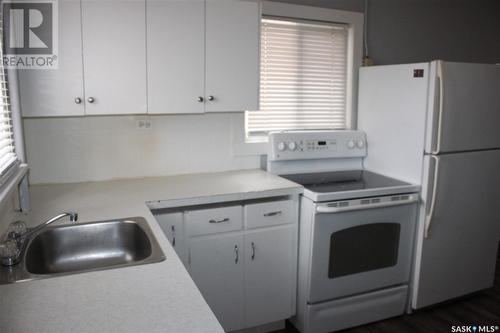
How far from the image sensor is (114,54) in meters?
2.24

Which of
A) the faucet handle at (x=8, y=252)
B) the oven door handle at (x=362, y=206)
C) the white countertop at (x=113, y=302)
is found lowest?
the oven door handle at (x=362, y=206)

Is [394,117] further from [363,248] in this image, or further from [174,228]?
[174,228]

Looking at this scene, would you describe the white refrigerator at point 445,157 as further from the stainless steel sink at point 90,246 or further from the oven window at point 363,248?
the stainless steel sink at point 90,246

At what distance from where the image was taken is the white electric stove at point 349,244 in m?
2.48

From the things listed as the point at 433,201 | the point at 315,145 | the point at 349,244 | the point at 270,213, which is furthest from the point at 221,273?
the point at 433,201

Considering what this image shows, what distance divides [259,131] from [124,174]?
97 centimetres

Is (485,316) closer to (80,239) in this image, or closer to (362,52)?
(362,52)

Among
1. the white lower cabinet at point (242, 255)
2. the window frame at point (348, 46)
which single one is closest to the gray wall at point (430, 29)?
the window frame at point (348, 46)

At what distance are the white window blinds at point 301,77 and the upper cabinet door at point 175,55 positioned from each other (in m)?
0.64

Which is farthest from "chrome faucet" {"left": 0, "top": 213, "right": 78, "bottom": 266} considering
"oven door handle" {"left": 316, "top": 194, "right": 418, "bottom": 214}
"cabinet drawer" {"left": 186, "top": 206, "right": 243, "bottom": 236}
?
"oven door handle" {"left": 316, "top": 194, "right": 418, "bottom": 214}

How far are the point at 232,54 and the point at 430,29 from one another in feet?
6.50

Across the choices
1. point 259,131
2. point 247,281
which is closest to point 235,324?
point 247,281

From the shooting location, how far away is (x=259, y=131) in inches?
120

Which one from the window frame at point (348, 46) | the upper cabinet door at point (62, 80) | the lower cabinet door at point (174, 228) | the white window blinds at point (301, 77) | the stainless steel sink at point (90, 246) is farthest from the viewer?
the white window blinds at point (301, 77)
